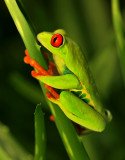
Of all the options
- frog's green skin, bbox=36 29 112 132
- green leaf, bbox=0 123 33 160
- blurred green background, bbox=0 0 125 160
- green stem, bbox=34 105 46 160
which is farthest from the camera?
blurred green background, bbox=0 0 125 160

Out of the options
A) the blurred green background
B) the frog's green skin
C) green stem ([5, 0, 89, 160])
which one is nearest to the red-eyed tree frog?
the frog's green skin

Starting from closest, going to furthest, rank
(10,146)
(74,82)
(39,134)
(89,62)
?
(39,134) → (10,146) → (74,82) → (89,62)

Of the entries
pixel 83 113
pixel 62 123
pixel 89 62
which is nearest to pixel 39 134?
pixel 62 123

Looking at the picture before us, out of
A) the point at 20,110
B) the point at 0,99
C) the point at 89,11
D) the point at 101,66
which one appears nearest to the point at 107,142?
the point at 101,66

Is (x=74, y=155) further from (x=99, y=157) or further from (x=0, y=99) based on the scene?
(x=0, y=99)

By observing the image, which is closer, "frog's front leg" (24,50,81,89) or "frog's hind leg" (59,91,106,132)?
"frog's front leg" (24,50,81,89)

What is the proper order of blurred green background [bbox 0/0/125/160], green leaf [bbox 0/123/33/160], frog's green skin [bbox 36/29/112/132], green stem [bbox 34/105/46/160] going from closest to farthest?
green stem [bbox 34/105/46/160]
green leaf [bbox 0/123/33/160]
frog's green skin [bbox 36/29/112/132]
blurred green background [bbox 0/0/125/160]

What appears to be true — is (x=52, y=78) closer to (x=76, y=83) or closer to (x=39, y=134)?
(x=76, y=83)

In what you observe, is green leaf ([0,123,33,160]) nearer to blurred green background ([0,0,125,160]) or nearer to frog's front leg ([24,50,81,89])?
frog's front leg ([24,50,81,89])
